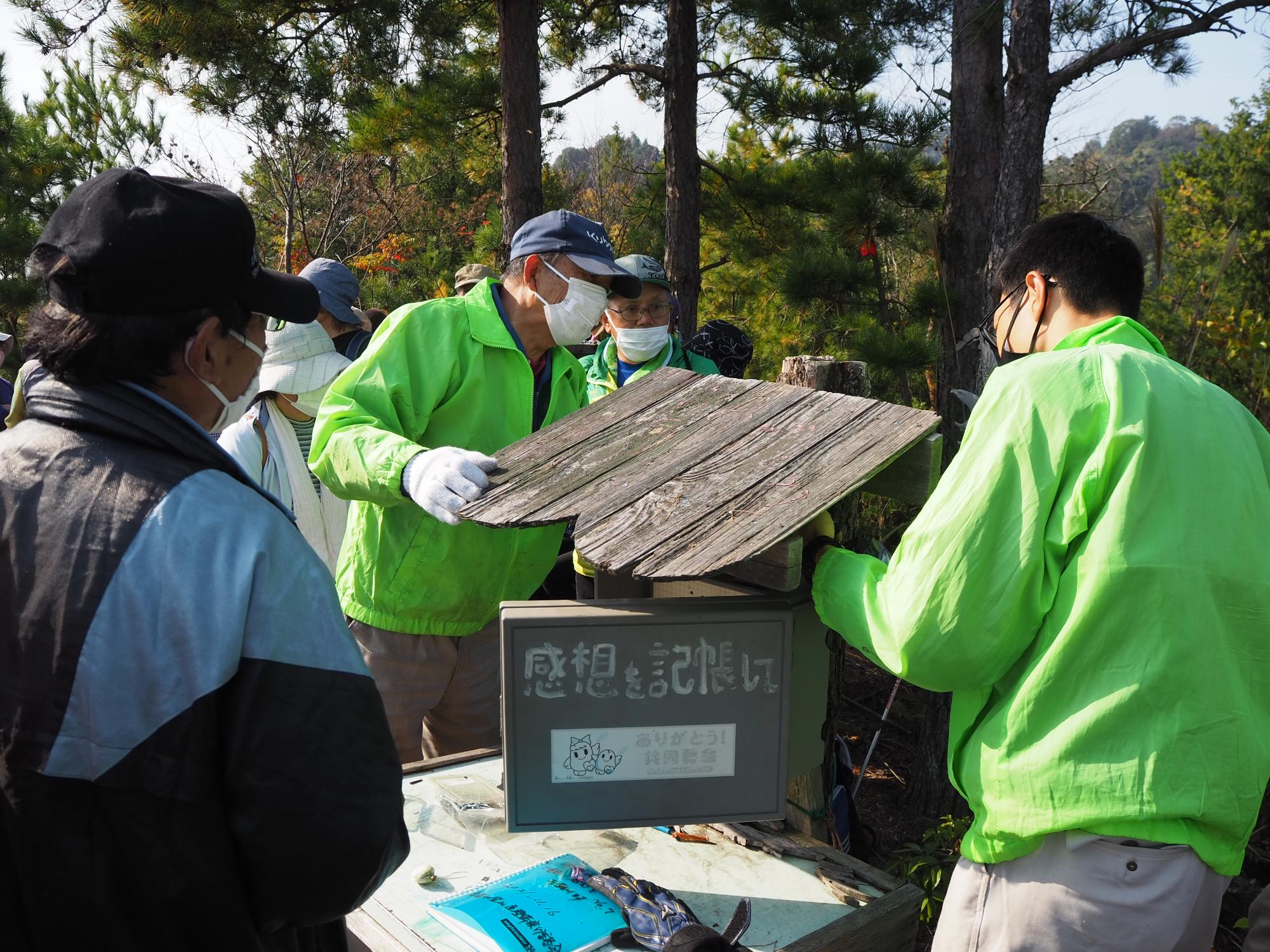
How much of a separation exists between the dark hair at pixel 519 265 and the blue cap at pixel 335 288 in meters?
1.55

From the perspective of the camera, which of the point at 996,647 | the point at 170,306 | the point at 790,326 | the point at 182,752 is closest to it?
the point at 182,752

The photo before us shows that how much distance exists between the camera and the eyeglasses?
152 inches

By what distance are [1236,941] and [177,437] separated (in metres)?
3.40

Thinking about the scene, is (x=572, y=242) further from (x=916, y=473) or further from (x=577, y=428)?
(x=916, y=473)

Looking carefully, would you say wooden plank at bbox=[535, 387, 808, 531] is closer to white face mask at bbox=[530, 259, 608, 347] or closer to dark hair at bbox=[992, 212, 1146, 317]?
dark hair at bbox=[992, 212, 1146, 317]

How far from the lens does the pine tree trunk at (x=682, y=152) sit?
6.98 meters

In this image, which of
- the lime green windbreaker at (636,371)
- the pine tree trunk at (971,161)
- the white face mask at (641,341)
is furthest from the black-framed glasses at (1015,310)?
the pine tree trunk at (971,161)

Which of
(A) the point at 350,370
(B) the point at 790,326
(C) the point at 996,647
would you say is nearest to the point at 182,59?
(B) the point at 790,326

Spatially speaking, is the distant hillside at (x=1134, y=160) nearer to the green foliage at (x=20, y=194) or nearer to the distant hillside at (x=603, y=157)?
the distant hillside at (x=603, y=157)

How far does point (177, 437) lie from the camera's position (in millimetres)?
1159

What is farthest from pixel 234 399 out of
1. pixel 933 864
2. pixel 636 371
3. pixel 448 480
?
pixel 636 371

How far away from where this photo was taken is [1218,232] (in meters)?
14.4

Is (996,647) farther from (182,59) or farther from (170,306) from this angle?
(182,59)

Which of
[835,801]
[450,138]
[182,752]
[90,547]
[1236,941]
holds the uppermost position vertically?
[450,138]
